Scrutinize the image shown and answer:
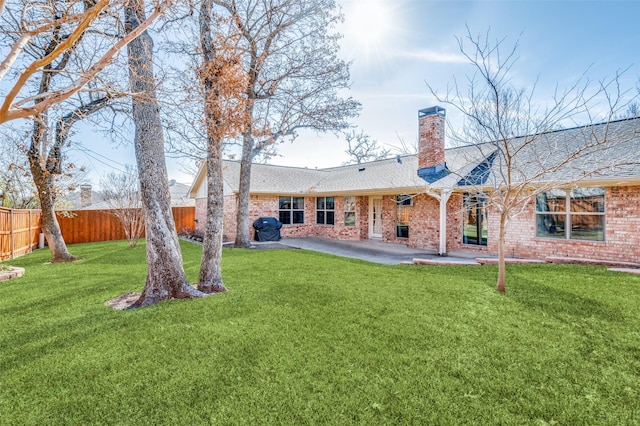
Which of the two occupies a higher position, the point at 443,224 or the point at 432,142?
the point at 432,142

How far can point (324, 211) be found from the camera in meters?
17.4

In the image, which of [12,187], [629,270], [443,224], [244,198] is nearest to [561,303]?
[629,270]

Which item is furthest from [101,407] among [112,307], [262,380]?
[112,307]

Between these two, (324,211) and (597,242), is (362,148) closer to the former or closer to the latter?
(324,211)

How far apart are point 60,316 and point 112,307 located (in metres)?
0.70

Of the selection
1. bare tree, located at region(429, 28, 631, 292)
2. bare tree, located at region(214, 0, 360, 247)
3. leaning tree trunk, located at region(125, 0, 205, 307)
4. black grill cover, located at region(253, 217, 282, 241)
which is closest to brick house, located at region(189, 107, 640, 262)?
bare tree, located at region(429, 28, 631, 292)

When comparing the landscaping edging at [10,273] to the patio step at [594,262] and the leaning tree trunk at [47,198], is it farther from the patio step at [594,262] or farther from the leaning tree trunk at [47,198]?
the patio step at [594,262]

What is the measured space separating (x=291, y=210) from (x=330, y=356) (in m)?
13.9

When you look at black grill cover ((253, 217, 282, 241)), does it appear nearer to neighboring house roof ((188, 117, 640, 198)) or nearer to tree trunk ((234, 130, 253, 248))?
neighboring house roof ((188, 117, 640, 198))

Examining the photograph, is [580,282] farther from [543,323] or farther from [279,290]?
[279,290]

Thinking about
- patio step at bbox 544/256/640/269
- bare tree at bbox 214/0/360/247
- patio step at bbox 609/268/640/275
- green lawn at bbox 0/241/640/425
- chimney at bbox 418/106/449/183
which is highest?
bare tree at bbox 214/0/360/247

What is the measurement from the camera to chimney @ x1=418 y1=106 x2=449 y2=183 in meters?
12.0

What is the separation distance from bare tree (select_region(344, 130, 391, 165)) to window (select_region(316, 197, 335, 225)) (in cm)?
1542

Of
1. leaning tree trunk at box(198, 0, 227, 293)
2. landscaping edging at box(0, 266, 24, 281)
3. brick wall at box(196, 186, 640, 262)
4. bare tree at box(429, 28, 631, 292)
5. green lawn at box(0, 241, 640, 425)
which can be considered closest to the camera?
green lawn at box(0, 241, 640, 425)
